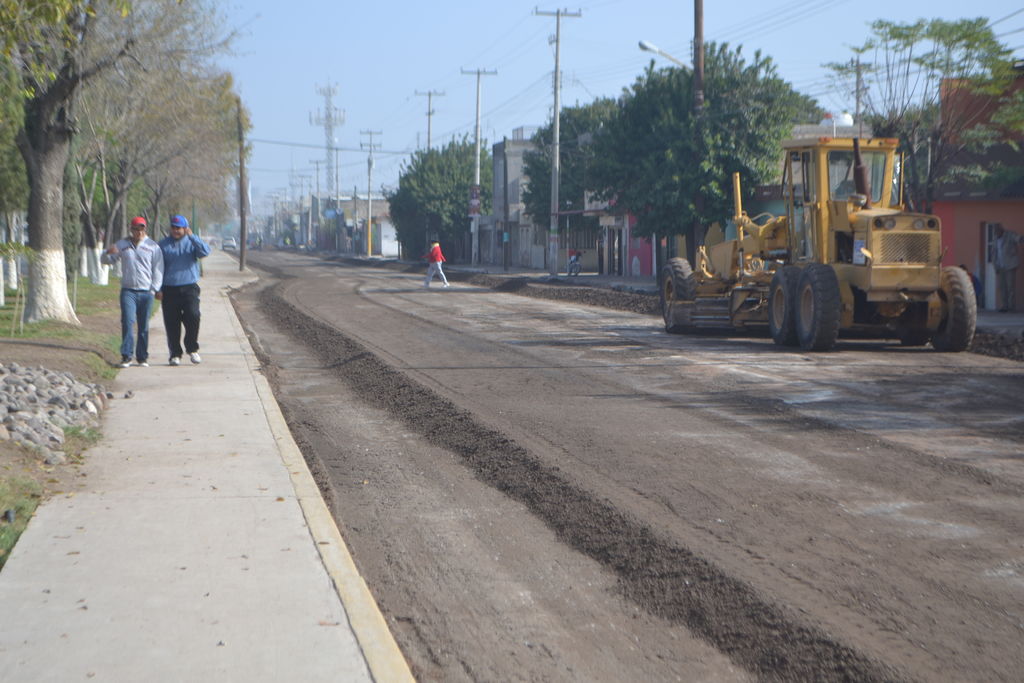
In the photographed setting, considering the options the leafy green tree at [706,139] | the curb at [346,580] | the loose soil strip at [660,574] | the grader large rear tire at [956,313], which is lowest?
the loose soil strip at [660,574]

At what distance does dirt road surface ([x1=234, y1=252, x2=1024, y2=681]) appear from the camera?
4.91m

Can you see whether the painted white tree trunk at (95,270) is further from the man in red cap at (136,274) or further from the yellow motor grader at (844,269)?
the man in red cap at (136,274)

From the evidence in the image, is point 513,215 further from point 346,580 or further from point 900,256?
point 346,580

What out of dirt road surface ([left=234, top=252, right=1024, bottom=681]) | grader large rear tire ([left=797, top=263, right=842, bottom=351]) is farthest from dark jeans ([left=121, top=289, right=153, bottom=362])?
grader large rear tire ([left=797, top=263, right=842, bottom=351])

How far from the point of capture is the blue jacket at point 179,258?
46.8ft

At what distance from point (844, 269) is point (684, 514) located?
36.3 ft

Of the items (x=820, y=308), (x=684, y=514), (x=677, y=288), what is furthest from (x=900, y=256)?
(x=684, y=514)

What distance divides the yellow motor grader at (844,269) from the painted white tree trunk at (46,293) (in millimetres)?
10418

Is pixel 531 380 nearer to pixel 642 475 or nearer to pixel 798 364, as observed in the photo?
pixel 798 364

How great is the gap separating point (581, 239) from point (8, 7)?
56428 millimetres

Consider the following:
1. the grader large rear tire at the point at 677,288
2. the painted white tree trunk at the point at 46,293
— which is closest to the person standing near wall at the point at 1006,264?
the grader large rear tire at the point at 677,288

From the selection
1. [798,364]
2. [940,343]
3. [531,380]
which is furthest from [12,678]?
[940,343]

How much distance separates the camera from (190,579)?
5.46m

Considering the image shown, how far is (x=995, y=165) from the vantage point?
25.5 m
